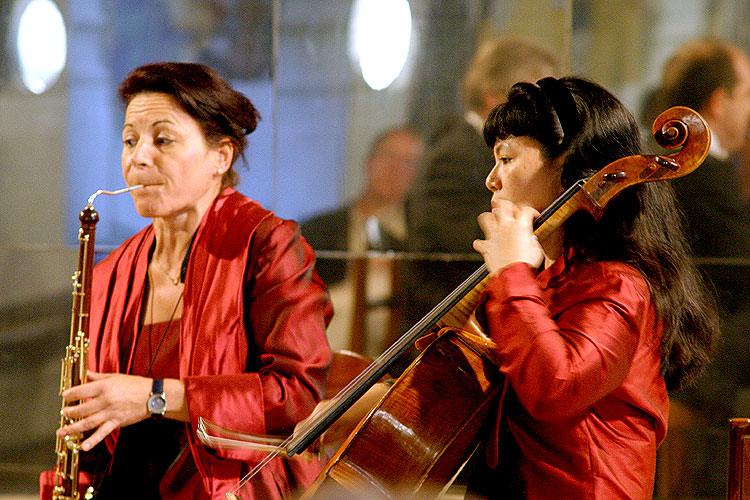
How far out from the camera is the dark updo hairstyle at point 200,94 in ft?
6.19

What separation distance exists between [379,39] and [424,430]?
7.09 feet

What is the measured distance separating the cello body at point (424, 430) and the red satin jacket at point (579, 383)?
60mm

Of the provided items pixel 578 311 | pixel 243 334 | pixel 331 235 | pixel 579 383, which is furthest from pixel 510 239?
pixel 331 235

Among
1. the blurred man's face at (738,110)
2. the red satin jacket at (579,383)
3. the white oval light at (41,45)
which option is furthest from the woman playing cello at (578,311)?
the white oval light at (41,45)

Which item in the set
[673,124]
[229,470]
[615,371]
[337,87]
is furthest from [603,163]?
[337,87]

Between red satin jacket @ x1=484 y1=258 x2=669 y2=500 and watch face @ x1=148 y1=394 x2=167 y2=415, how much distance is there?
71 centimetres

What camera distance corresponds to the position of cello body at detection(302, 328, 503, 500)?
1.29 m

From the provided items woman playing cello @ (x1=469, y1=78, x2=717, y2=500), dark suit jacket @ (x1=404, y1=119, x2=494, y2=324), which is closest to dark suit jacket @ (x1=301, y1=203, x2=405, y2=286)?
dark suit jacket @ (x1=404, y1=119, x2=494, y2=324)

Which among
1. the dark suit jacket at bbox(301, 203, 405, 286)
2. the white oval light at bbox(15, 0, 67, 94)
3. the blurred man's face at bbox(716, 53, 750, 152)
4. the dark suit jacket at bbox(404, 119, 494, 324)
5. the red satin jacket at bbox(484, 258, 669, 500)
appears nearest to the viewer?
the red satin jacket at bbox(484, 258, 669, 500)

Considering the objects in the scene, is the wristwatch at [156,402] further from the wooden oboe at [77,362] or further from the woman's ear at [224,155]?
the woman's ear at [224,155]

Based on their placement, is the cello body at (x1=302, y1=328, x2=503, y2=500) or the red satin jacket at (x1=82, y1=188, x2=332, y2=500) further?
the red satin jacket at (x1=82, y1=188, x2=332, y2=500)

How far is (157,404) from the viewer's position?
1.65 metres

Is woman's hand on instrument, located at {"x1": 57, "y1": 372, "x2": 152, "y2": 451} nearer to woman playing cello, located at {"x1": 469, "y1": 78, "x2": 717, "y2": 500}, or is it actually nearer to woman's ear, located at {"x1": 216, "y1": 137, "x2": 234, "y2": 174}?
woman's ear, located at {"x1": 216, "y1": 137, "x2": 234, "y2": 174}

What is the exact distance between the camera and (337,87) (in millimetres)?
3145
